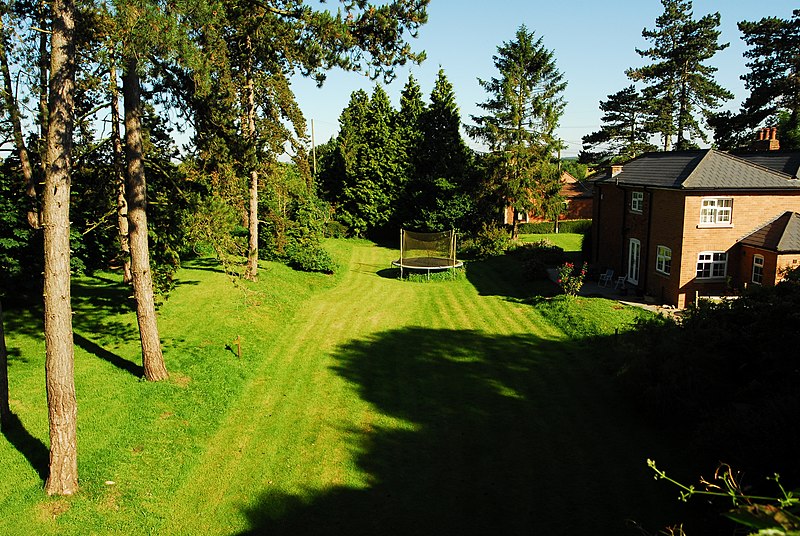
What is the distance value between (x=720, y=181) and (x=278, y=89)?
17845mm

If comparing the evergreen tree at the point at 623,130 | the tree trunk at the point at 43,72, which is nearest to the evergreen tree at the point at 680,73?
the evergreen tree at the point at 623,130

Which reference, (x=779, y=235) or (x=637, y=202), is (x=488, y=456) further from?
(x=637, y=202)

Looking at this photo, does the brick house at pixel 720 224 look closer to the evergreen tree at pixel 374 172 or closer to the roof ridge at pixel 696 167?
the roof ridge at pixel 696 167

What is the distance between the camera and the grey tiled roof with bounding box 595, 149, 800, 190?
73.3ft

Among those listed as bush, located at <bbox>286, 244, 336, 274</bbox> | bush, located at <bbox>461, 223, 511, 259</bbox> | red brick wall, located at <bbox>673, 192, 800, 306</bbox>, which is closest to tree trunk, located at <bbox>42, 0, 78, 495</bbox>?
red brick wall, located at <bbox>673, 192, 800, 306</bbox>

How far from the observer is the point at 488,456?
1162 cm

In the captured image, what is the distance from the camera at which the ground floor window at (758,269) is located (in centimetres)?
2180

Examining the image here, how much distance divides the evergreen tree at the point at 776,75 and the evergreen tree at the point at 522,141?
14117mm

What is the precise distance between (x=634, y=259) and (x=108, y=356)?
22311 mm

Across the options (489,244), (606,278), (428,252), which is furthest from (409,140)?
(606,278)

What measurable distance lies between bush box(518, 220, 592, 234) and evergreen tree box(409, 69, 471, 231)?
9418 mm

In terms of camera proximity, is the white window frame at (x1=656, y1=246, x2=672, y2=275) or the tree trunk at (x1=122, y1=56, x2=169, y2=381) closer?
the tree trunk at (x1=122, y1=56, x2=169, y2=381)

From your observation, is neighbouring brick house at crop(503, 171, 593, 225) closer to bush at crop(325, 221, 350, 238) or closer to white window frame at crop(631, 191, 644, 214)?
bush at crop(325, 221, 350, 238)

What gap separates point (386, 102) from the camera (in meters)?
46.6
